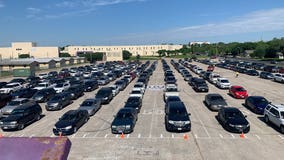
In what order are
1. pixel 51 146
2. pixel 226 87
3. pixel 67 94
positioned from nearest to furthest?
pixel 51 146 < pixel 67 94 < pixel 226 87

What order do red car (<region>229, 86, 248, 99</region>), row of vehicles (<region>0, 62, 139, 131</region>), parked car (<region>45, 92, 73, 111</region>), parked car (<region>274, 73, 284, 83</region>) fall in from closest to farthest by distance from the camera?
row of vehicles (<region>0, 62, 139, 131</region>) → parked car (<region>45, 92, 73, 111</region>) → red car (<region>229, 86, 248, 99</region>) → parked car (<region>274, 73, 284, 83</region>)

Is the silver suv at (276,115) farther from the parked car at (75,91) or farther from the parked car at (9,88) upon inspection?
the parked car at (9,88)

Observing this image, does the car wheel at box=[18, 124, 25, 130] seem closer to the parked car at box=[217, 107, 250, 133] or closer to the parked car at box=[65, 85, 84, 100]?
the parked car at box=[65, 85, 84, 100]

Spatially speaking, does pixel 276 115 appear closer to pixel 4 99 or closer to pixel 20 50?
pixel 4 99

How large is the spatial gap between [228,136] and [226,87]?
22.0 meters

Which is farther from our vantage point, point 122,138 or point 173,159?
point 122,138

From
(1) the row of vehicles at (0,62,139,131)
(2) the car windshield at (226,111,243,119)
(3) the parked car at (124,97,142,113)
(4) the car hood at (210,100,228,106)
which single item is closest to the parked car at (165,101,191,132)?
(2) the car windshield at (226,111,243,119)

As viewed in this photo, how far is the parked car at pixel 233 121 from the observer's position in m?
18.1

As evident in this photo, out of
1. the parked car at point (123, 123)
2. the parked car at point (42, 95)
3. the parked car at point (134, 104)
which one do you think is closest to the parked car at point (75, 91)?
the parked car at point (42, 95)

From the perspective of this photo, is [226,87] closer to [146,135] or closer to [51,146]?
[146,135]

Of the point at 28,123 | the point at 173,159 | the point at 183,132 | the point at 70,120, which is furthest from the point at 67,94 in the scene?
the point at 173,159

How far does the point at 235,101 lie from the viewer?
1162 inches

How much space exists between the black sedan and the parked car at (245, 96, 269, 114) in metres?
16.0

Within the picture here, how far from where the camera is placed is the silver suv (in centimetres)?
1844
